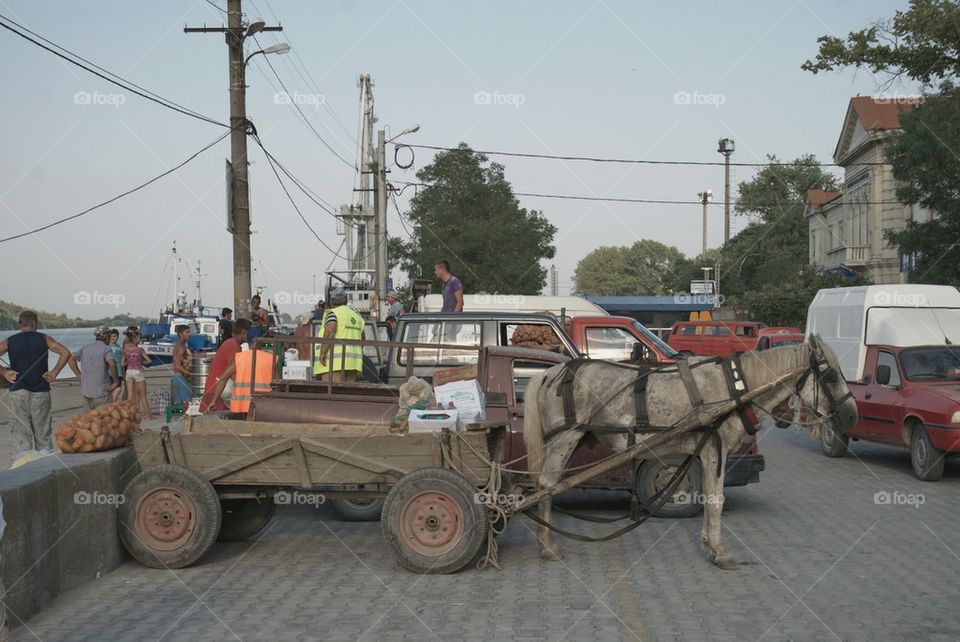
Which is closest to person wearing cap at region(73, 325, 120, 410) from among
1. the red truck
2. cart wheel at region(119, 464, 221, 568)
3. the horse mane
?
cart wheel at region(119, 464, 221, 568)

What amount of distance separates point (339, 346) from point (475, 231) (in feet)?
170

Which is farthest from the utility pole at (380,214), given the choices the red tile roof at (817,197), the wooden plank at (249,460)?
the red tile roof at (817,197)

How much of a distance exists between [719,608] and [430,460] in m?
2.48

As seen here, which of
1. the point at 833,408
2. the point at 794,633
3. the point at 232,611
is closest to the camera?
the point at 794,633

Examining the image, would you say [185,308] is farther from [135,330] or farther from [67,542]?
[67,542]

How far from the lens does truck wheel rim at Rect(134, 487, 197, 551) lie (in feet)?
26.0

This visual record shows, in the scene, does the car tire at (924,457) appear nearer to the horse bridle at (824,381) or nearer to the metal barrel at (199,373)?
the horse bridle at (824,381)

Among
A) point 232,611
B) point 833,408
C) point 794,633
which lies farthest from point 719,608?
point 232,611

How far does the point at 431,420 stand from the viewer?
822 cm

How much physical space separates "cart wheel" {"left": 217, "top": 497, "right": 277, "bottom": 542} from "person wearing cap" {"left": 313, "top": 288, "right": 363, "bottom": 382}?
2239 mm

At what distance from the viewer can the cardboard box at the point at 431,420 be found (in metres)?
8.19

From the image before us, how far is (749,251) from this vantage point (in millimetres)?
91250

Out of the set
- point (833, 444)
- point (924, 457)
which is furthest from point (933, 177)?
point (924, 457)

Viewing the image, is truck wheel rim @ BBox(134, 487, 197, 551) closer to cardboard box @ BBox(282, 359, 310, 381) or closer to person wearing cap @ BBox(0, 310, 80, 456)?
cardboard box @ BBox(282, 359, 310, 381)
